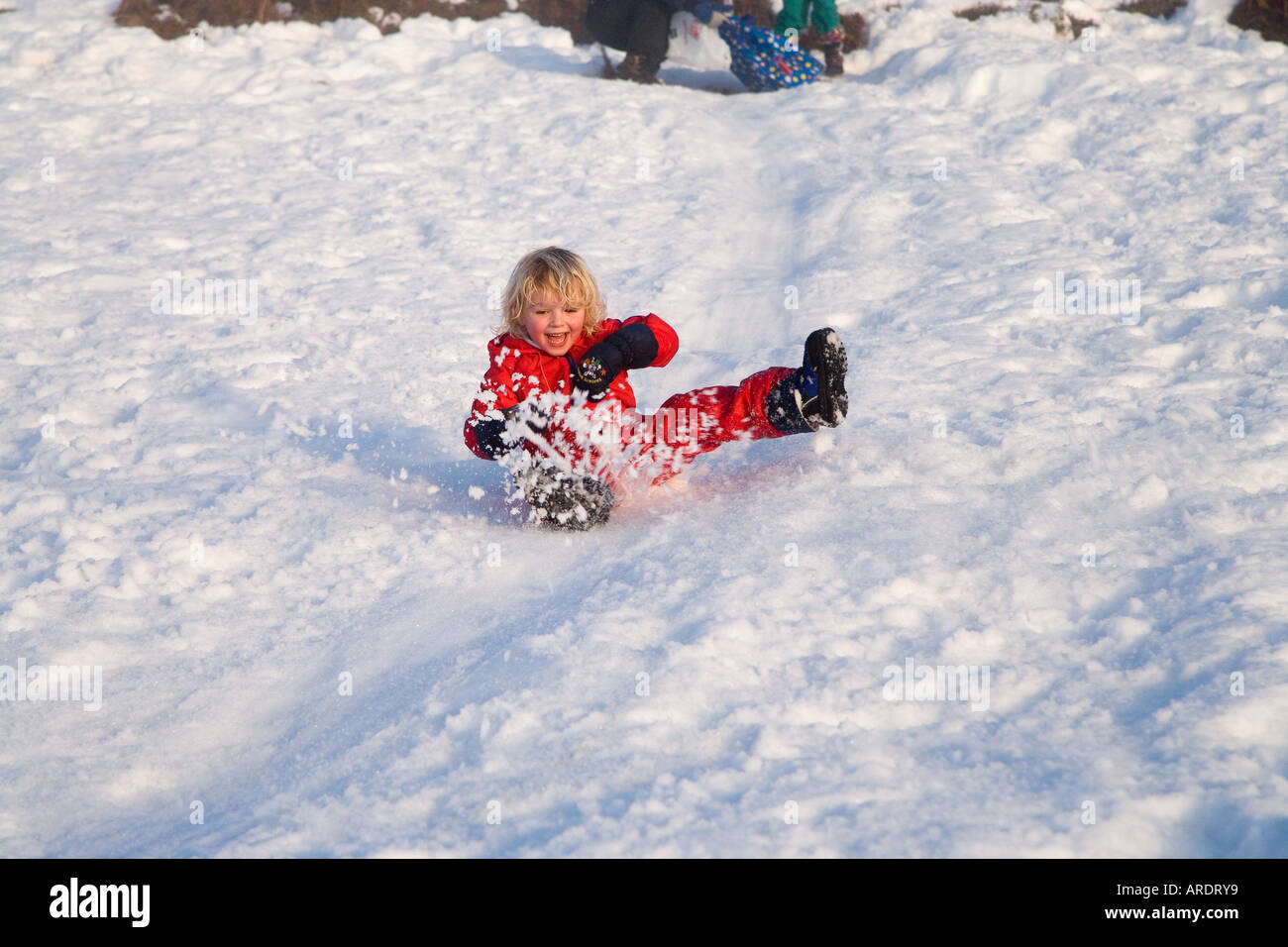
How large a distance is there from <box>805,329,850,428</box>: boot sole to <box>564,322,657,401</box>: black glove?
0.57 metres

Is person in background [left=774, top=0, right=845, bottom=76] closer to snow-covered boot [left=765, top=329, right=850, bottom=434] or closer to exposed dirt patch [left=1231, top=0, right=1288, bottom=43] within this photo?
exposed dirt patch [left=1231, top=0, right=1288, bottom=43]

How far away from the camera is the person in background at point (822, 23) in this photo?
8164 mm

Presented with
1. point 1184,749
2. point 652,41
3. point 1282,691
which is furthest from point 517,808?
point 652,41

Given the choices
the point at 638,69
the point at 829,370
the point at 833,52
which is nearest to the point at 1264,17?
the point at 833,52

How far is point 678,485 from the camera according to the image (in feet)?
12.6

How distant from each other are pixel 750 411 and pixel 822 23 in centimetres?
571

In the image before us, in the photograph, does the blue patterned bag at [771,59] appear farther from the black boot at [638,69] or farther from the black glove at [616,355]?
the black glove at [616,355]

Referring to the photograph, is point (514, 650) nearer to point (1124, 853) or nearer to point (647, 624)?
→ point (647, 624)

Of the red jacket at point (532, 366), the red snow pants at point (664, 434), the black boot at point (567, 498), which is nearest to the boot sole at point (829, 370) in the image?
the red snow pants at point (664, 434)

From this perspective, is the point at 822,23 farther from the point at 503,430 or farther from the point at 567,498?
the point at 567,498

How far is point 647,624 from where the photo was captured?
2.86m

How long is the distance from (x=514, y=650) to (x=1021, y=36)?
6.96m

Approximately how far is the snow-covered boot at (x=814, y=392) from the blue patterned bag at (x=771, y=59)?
16.7 feet

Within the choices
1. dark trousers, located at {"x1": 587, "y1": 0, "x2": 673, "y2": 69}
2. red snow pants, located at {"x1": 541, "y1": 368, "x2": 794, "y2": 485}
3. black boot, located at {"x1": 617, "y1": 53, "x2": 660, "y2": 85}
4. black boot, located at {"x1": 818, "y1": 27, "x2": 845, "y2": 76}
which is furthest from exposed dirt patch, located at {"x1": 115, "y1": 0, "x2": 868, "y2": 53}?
red snow pants, located at {"x1": 541, "y1": 368, "x2": 794, "y2": 485}
